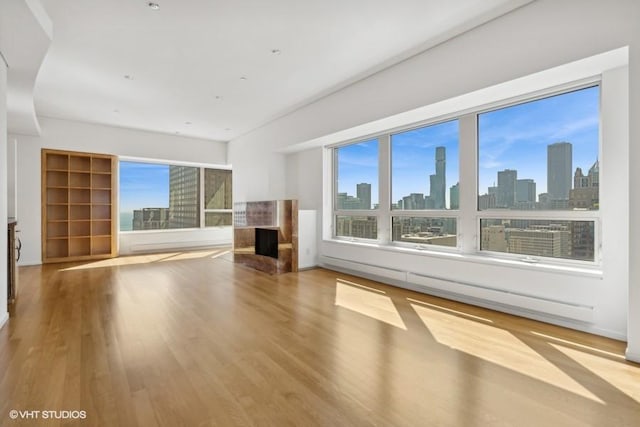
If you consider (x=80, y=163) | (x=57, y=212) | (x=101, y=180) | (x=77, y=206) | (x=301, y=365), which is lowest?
(x=301, y=365)

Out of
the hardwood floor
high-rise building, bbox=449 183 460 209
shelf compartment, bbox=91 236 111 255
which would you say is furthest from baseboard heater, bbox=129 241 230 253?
high-rise building, bbox=449 183 460 209

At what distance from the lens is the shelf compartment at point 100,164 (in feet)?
25.2

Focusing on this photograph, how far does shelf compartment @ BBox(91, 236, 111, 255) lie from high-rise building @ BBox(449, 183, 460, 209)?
26.1 ft

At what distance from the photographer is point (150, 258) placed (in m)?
7.63

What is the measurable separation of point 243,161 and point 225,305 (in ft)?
17.2

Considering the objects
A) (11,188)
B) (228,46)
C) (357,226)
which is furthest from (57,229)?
(357,226)

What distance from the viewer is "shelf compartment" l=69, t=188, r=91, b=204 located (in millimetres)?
7492

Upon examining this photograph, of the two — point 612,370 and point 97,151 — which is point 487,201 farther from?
point 97,151

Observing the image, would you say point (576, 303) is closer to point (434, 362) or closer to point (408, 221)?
point (434, 362)

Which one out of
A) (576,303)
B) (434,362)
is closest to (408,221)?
(576,303)

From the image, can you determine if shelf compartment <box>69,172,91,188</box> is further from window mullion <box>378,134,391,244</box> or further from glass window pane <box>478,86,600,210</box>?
glass window pane <box>478,86,600,210</box>

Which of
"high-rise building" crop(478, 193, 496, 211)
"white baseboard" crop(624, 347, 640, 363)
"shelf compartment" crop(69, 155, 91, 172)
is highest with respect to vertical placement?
"shelf compartment" crop(69, 155, 91, 172)

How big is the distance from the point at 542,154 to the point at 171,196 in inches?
351

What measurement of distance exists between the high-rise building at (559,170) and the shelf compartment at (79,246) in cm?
923
